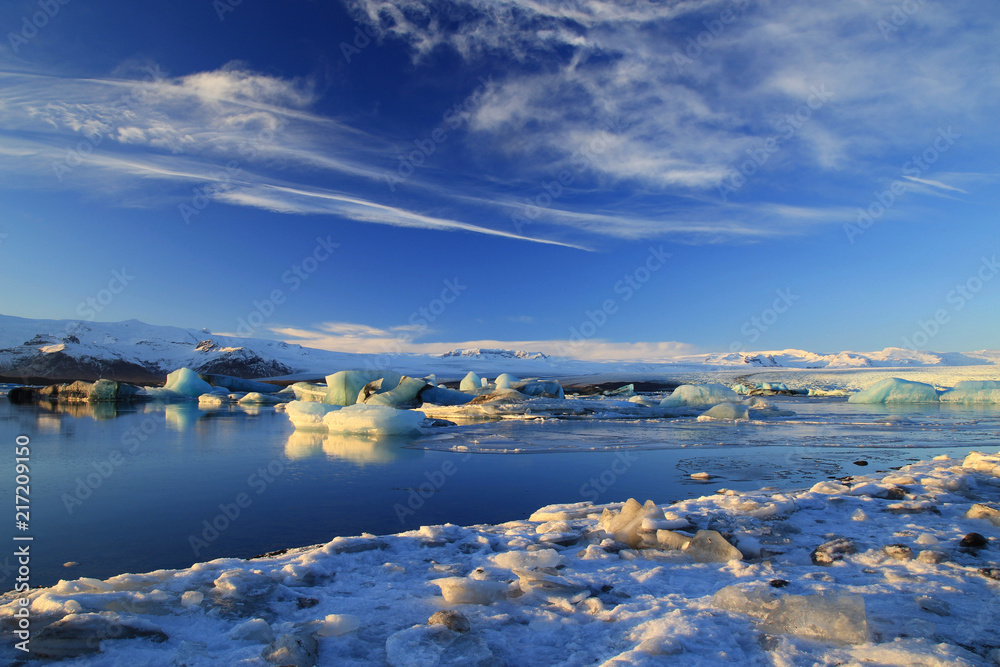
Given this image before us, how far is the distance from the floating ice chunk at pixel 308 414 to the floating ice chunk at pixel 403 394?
340cm

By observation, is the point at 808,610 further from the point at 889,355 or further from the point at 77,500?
the point at 889,355

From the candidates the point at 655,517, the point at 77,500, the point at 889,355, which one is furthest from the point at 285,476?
the point at 889,355

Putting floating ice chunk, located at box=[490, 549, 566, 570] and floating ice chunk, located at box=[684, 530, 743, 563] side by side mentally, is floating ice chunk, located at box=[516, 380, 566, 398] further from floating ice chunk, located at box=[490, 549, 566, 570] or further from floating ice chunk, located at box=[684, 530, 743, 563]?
floating ice chunk, located at box=[490, 549, 566, 570]

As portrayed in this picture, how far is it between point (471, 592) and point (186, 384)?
2645cm

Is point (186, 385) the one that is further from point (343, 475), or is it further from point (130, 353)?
point (130, 353)

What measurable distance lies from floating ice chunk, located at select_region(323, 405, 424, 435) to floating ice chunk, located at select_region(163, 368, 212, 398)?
19.0m

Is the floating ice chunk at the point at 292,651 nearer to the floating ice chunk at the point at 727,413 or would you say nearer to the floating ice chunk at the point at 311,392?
the floating ice chunk at the point at 727,413

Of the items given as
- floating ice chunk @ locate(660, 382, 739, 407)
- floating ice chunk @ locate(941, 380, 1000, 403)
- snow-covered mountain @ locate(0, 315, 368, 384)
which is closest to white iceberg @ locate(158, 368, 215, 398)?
floating ice chunk @ locate(660, 382, 739, 407)

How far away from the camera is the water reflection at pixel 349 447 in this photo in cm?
612

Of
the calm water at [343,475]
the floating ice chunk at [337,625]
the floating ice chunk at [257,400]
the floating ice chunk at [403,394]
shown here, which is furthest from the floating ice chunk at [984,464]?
the floating ice chunk at [257,400]

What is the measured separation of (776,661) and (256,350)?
273ft

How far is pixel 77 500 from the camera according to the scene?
3.86 meters

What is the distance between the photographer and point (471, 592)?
1785 millimetres

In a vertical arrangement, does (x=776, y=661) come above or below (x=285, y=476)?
above
